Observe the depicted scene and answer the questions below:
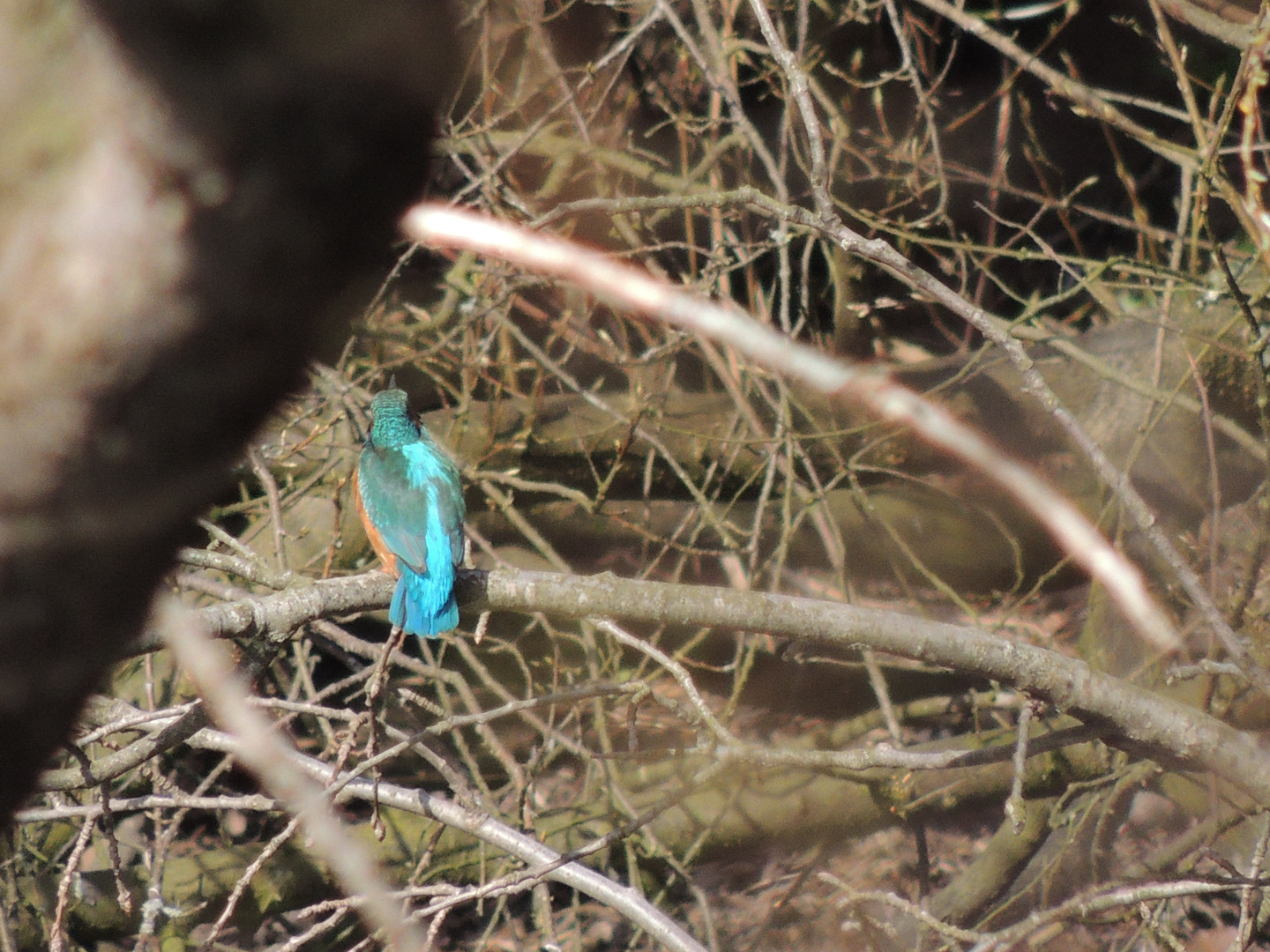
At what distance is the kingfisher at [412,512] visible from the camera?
2.96 metres

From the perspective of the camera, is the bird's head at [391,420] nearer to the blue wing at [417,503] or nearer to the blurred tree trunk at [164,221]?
the blue wing at [417,503]

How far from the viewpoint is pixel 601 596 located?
2209mm

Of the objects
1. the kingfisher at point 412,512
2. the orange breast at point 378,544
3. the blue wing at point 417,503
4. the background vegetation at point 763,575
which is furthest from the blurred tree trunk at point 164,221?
the orange breast at point 378,544

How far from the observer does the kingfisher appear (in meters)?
2.96

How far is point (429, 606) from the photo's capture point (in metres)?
2.97

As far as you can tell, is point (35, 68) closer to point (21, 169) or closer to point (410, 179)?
point (21, 169)

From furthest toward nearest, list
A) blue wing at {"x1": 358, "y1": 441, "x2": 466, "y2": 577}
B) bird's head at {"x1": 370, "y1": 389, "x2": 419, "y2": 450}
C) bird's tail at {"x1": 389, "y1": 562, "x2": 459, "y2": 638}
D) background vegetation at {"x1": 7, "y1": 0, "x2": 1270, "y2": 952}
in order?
bird's head at {"x1": 370, "y1": 389, "x2": 419, "y2": 450} → blue wing at {"x1": 358, "y1": 441, "x2": 466, "y2": 577} → bird's tail at {"x1": 389, "y1": 562, "x2": 459, "y2": 638} → background vegetation at {"x1": 7, "y1": 0, "x2": 1270, "y2": 952}

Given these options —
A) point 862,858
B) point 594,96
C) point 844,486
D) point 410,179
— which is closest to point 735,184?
point 594,96

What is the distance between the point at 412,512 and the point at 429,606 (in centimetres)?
56

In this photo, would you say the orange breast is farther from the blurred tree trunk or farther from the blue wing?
the blurred tree trunk

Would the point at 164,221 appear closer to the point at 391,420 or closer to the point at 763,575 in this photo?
the point at 391,420

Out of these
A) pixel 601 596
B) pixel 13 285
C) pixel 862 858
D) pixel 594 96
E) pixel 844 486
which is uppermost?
pixel 13 285

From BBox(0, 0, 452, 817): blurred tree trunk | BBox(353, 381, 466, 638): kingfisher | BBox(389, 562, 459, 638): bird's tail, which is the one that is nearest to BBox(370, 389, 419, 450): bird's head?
BBox(353, 381, 466, 638): kingfisher

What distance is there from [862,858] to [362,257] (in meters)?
4.61
